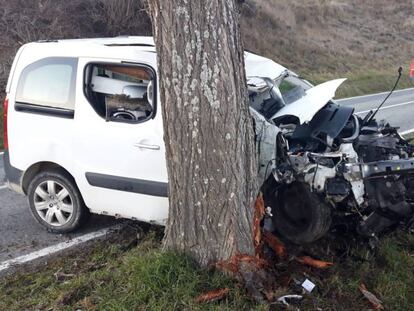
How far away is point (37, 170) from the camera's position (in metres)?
5.31

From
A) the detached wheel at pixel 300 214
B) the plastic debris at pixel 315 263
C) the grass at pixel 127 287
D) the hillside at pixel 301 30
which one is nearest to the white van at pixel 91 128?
the detached wheel at pixel 300 214

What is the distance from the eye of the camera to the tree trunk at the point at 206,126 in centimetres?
349

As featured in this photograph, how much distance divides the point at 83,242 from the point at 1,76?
9.87m

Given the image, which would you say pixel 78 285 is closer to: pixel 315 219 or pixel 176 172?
pixel 176 172

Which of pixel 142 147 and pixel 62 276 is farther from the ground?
pixel 142 147

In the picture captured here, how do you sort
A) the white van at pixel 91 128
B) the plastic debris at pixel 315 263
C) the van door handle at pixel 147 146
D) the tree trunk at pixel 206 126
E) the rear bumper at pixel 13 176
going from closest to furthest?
the tree trunk at pixel 206 126, the plastic debris at pixel 315 263, the van door handle at pixel 147 146, the white van at pixel 91 128, the rear bumper at pixel 13 176

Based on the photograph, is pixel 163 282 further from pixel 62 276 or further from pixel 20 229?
pixel 20 229

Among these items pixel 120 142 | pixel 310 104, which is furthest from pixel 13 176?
pixel 310 104

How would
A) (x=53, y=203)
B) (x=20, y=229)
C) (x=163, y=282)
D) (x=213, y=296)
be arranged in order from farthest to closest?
1. (x=20, y=229)
2. (x=53, y=203)
3. (x=163, y=282)
4. (x=213, y=296)

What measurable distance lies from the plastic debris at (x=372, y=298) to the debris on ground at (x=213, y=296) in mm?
1056

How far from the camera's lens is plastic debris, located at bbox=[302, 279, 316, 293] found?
151 inches

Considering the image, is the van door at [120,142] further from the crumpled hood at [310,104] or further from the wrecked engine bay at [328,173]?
the crumpled hood at [310,104]

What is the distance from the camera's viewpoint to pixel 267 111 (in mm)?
5168

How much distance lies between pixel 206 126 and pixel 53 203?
2304 millimetres
